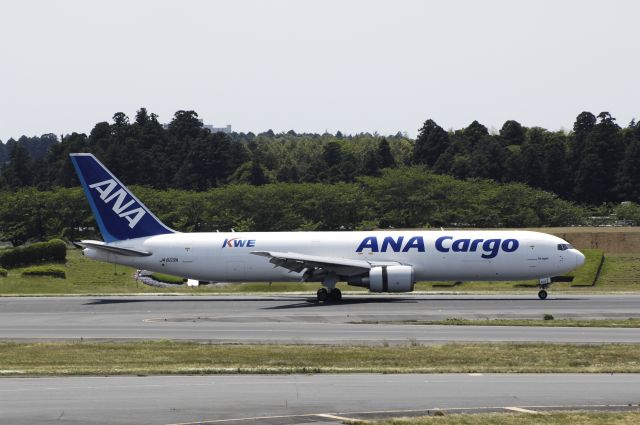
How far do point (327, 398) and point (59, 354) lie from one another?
1298 centimetres

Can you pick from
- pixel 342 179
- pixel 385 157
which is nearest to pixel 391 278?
pixel 342 179

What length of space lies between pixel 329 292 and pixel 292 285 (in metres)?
13.0

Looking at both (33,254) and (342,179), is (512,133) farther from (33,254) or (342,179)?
(33,254)

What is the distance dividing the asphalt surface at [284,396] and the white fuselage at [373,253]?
87.4 ft

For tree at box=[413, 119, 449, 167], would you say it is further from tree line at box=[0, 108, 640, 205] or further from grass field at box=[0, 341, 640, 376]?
grass field at box=[0, 341, 640, 376]

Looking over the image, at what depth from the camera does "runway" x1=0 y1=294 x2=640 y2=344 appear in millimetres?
35000

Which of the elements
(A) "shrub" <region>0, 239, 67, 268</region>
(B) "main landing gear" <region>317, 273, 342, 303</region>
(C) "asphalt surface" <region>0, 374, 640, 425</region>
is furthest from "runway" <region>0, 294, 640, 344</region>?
(A) "shrub" <region>0, 239, 67, 268</region>

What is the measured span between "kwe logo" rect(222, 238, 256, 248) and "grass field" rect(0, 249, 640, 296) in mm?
8568

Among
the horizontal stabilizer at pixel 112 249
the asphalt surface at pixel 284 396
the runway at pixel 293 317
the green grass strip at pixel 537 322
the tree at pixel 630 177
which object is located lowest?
the runway at pixel 293 317

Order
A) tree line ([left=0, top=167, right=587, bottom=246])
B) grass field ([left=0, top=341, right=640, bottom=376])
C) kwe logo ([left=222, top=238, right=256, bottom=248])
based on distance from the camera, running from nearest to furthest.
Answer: grass field ([left=0, top=341, right=640, bottom=376]) → kwe logo ([left=222, top=238, right=256, bottom=248]) → tree line ([left=0, top=167, right=587, bottom=246])

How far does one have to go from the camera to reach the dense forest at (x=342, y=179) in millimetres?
101938

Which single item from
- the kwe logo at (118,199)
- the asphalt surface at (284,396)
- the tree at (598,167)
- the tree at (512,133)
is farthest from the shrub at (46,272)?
the tree at (512,133)

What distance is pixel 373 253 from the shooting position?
173ft

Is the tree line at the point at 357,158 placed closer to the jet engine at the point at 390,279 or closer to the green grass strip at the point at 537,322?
the jet engine at the point at 390,279
